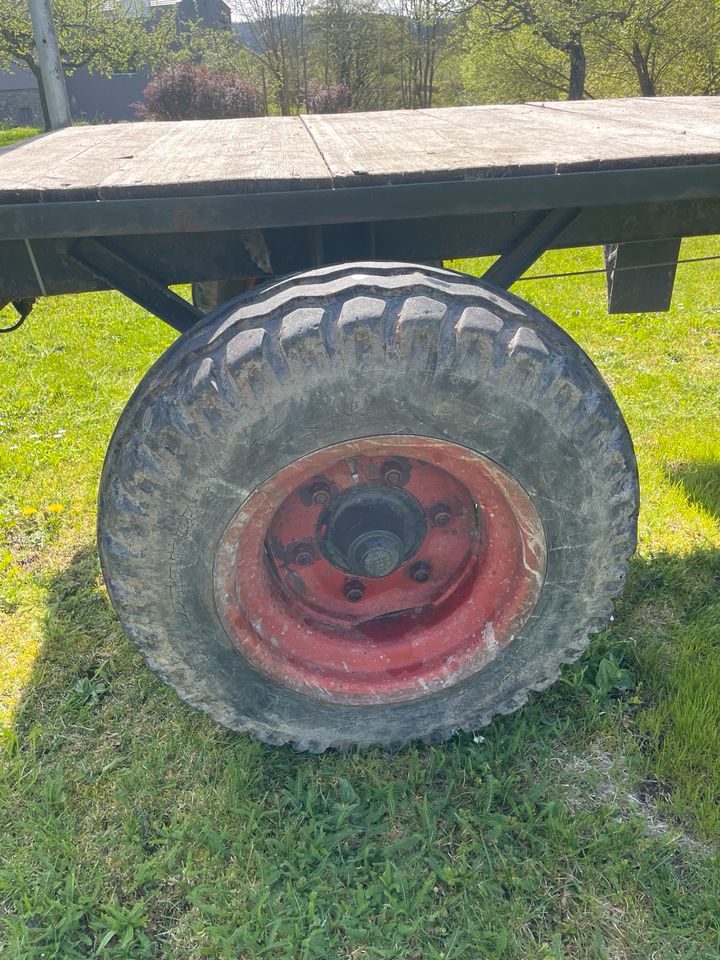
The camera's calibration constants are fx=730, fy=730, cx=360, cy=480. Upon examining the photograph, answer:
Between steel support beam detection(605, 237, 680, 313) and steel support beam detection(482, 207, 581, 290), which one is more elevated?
steel support beam detection(482, 207, 581, 290)

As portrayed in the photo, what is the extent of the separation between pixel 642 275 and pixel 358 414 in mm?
1887

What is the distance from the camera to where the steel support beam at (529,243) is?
209 cm

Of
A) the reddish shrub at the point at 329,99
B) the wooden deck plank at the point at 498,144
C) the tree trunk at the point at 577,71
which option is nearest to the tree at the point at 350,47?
the reddish shrub at the point at 329,99

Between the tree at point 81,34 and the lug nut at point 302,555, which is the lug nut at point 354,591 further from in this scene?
the tree at point 81,34

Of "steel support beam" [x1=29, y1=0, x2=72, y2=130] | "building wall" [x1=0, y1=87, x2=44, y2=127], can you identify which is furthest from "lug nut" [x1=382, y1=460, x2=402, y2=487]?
"building wall" [x1=0, y1=87, x2=44, y2=127]

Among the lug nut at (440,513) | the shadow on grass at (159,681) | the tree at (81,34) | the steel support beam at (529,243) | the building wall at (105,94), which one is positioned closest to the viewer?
the steel support beam at (529,243)

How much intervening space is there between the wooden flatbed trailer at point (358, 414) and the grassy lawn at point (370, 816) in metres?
0.22

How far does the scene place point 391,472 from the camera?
213 centimetres

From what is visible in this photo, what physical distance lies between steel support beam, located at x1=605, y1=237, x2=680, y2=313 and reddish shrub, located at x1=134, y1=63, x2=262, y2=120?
56.4 ft

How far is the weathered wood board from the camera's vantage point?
1.63 m

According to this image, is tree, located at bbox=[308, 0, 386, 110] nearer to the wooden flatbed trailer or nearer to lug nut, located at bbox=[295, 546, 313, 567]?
the wooden flatbed trailer

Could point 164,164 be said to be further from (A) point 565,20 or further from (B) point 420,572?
(A) point 565,20

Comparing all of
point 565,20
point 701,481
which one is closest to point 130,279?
point 701,481

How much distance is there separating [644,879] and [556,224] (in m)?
1.81
